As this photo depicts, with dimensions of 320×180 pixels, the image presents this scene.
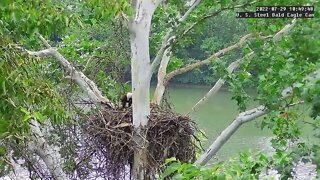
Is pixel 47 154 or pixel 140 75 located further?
pixel 47 154

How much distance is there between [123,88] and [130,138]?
3.07ft

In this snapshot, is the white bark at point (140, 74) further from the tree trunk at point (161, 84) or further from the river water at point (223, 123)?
the river water at point (223, 123)

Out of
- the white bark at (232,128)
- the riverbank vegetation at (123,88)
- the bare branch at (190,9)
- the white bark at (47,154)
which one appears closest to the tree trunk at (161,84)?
the riverbank vegetation at (123,88)

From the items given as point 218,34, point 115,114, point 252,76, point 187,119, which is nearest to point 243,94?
point 252,76

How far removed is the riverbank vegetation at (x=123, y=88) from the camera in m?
2.67

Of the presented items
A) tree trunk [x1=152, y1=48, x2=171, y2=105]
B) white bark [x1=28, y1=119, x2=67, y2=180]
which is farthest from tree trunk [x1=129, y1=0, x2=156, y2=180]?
white bark [x1=28, y1=119, x2=67, y2=180]

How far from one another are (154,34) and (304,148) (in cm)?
334

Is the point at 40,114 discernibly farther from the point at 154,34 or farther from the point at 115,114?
the point at 154,34

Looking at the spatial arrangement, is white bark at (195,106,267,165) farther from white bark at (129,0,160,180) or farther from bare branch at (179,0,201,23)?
bare branch at (179,0,201,23)

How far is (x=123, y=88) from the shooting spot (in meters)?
5.03

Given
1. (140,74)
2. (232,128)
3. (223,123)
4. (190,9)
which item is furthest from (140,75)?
(223,123)

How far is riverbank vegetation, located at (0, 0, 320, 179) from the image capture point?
8.75 ft

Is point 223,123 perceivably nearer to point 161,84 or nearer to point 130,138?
point 161,84

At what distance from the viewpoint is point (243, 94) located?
4.09 metres
